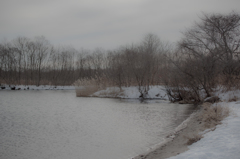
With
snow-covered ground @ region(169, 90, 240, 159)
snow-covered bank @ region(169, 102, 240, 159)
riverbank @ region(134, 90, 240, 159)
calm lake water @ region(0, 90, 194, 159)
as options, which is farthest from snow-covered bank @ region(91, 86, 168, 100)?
snow-covered bank @ region(169, 102, 240, 159)

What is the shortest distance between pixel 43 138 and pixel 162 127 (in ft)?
17.6

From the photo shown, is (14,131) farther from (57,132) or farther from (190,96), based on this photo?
(190,96)

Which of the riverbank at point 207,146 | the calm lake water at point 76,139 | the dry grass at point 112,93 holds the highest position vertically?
the dry grass at point 112,93

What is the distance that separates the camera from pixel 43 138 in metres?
8.15

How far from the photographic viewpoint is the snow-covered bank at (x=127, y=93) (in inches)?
1047

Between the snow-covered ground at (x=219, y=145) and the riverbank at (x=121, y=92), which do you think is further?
the riverbank at (x=121, y=92)

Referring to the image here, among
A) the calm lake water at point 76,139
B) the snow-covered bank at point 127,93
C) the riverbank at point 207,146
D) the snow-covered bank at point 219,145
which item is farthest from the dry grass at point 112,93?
the snow-covered bank at point 219,145

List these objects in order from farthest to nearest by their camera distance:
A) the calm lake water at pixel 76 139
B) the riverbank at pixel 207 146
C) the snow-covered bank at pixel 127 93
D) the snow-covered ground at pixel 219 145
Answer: the snow-covered bank at pixel 127 93, the calm lake water at pixel 76 139, the riverbank at pixel 207 146, the snow-covered ground at pixel 219 145

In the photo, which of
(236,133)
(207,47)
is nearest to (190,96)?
(207,47)

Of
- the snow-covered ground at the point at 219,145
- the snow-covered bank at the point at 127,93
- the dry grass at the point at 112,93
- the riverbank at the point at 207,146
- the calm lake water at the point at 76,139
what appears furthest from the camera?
the dry grass at the point at 112,93

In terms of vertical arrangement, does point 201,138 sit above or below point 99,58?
below

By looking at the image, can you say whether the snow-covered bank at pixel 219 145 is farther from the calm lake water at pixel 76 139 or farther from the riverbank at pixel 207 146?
the calm lake water at pixel 76 139

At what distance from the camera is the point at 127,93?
2808cm

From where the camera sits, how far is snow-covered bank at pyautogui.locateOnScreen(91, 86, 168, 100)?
26.6 meters
